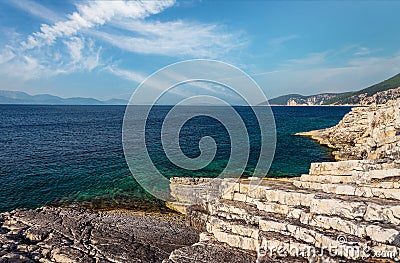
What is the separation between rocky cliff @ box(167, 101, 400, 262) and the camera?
11.8 meters

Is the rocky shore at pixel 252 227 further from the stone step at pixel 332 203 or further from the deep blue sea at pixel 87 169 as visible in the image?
the deep blue sea at pixel 87 169

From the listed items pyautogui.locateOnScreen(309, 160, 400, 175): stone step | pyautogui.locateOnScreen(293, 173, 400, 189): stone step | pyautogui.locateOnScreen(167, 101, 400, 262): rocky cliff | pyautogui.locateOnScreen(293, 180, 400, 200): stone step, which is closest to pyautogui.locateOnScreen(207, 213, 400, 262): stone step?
Answer: pyautogui.locateOnScreen(167, 101, 400, 262): rocky cliff

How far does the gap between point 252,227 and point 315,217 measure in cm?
336

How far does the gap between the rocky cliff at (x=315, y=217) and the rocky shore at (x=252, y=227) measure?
1.6 inches

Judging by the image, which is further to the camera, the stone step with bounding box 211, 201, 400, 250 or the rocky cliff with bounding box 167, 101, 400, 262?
the rocky cliff with bounding box 167, 101, 400, 262

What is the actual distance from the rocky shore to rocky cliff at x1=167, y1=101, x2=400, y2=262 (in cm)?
4

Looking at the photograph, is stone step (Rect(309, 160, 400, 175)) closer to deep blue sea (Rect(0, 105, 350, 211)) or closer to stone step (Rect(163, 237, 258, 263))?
stone step (Rect(163, 237, 258, 263))

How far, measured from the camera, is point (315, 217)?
45.2 feet

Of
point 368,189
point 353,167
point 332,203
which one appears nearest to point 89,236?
point 332,203

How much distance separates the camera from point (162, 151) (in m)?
54.7

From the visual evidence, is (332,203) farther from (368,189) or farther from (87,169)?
(87,169)

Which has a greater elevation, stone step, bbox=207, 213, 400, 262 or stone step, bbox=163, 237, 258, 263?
stone step, bbox=207, 213, 400, 262

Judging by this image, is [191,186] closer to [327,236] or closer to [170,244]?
[170,244]

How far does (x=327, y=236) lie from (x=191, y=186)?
18020 mm
